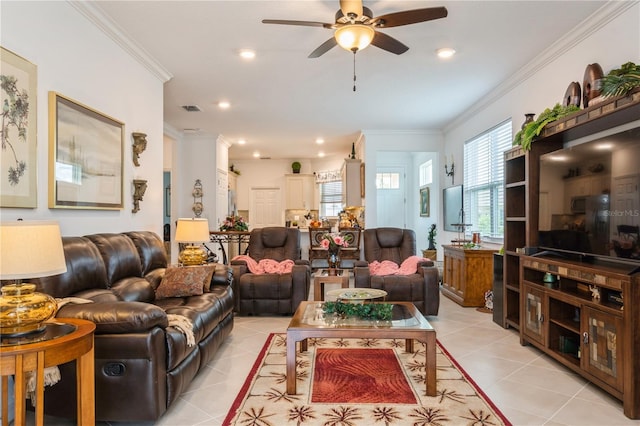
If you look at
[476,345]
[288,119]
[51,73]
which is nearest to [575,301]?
[476,345]

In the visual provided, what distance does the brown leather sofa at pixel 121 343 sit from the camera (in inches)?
79.2

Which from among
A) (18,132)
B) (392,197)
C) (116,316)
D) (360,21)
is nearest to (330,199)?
(392,197)

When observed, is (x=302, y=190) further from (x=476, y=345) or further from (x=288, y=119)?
(x=476, y=345)

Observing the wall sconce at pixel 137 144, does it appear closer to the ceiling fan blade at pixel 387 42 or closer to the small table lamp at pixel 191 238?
the small table lamp at pixel 191 238

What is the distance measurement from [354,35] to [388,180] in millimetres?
6582

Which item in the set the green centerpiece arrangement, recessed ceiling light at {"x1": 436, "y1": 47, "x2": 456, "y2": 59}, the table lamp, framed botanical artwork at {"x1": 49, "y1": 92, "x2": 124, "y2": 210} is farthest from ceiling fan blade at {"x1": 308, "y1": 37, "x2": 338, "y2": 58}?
the table lamp

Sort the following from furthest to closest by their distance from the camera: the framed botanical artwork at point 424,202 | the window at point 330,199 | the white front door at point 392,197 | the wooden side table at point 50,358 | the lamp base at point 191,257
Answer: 1. the window at point 330,199
2. the white front door at point 392,197
3. the framed botanical artwork at point 424,202
4. the lamp base at point 191,257
5. the wooden side table at point 50,358

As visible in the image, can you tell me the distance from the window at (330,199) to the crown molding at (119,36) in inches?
249

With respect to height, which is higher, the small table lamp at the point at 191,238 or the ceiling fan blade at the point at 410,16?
the ceiling fan blade at the point at 410,16

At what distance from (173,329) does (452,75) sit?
157 inches

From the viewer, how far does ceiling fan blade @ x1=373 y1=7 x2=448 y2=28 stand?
253cm

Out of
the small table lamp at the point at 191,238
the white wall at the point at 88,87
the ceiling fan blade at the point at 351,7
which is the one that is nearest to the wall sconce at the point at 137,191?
the white wall at the point at 88,87

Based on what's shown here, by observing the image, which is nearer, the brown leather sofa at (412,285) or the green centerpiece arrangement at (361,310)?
the green centerpiece arrangement at (361,310)

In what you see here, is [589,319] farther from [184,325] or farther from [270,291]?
[270,291]
